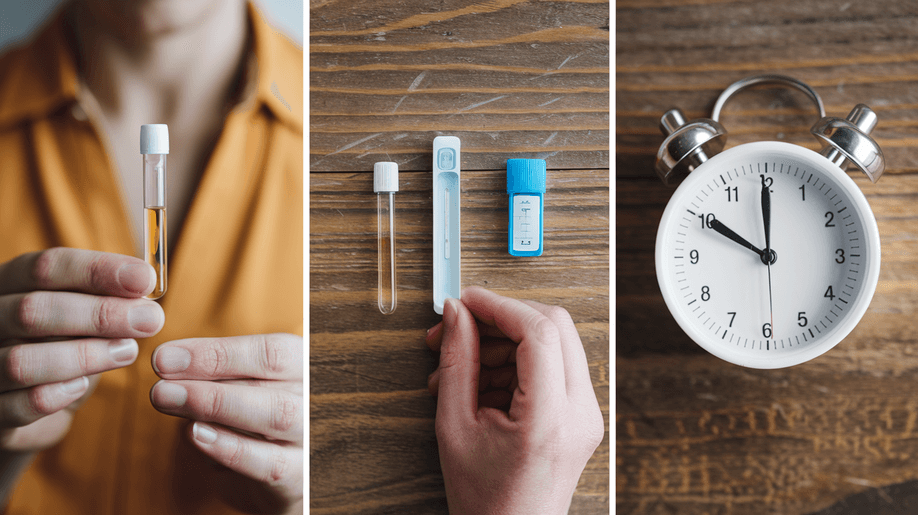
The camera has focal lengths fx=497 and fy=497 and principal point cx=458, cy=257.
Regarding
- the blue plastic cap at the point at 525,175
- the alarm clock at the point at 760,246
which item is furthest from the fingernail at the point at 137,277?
the alarm clock at the point at 760,246

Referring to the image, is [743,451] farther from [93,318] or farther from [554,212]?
[93,318]

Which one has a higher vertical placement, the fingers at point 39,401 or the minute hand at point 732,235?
the minute hand at point 732,235

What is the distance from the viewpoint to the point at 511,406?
57 cm

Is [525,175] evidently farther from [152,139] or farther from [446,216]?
[152,139]

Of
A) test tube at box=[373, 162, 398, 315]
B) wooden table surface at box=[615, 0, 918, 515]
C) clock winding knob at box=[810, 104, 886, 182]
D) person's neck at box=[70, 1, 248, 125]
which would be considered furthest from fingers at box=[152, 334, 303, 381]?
clock winding knob at box=[810, 104, 886, 182]

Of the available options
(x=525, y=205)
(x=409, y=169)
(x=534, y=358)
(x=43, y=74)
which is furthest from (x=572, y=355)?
(x=43, y=74)

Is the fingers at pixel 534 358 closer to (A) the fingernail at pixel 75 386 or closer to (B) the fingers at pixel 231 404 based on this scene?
(B) the fingers at pixel 231 404

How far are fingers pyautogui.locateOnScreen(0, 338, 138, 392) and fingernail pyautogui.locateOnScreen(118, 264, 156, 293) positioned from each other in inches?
2.6

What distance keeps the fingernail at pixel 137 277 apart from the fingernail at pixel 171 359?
7cm

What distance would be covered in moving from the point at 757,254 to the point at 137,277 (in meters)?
0.71

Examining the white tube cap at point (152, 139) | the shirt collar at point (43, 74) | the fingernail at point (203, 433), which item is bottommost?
the fingernail at point (203, 433)

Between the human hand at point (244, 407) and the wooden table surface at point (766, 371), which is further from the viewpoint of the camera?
the wooden table surface at point (766, 371)

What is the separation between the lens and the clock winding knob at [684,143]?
608 mm

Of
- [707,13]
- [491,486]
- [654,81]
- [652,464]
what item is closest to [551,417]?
[491,486]
